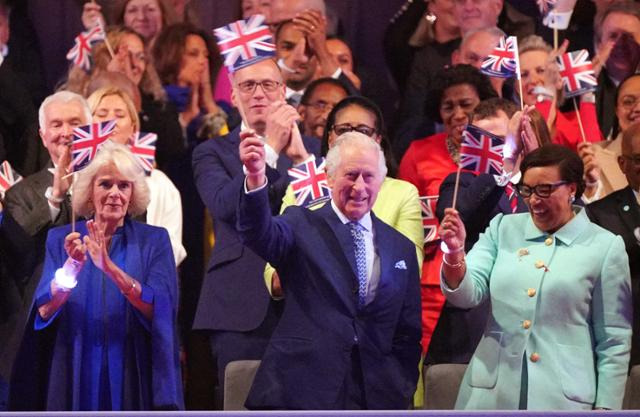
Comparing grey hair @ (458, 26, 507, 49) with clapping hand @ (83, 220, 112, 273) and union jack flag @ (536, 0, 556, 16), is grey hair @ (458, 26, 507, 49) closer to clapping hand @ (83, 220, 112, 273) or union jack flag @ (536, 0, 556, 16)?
union jack flag @ (536, 0, 556, 16)

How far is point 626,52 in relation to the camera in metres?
5.90

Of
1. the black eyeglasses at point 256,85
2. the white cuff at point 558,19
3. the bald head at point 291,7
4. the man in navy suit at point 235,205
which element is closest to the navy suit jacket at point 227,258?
the man in navy suit at point 235,205

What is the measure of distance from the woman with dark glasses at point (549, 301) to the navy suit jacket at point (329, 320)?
7.4 inches

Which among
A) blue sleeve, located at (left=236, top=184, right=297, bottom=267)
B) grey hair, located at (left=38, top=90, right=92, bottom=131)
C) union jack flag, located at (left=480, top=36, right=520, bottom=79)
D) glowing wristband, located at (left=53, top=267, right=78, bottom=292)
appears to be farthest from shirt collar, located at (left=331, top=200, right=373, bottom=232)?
grey hair, located at (left=38, top=90, right=92, bottom=131)

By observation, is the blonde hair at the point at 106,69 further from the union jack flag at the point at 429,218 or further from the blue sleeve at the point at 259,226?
the blue sleeve at the point at 259,226

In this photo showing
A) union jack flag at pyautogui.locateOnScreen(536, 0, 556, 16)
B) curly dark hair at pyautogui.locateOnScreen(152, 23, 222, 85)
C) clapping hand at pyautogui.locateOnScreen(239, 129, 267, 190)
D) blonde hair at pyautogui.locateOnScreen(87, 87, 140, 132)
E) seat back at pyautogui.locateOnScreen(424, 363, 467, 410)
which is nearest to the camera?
clapping hand at pyautogui.locateOnScreen(239, 129, 267, 190)

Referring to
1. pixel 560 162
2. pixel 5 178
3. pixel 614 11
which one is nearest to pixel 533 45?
pixel 614 11

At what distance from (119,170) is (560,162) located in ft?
4.33

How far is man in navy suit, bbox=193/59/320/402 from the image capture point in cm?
483

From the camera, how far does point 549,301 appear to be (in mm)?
4277

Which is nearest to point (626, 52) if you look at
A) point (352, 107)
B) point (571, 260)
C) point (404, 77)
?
point (404, 77)

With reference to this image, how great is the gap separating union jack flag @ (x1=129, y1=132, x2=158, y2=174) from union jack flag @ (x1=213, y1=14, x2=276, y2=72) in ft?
1.85

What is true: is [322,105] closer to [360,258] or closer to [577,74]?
[577,74]

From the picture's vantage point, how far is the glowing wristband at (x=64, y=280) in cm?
A: 433
